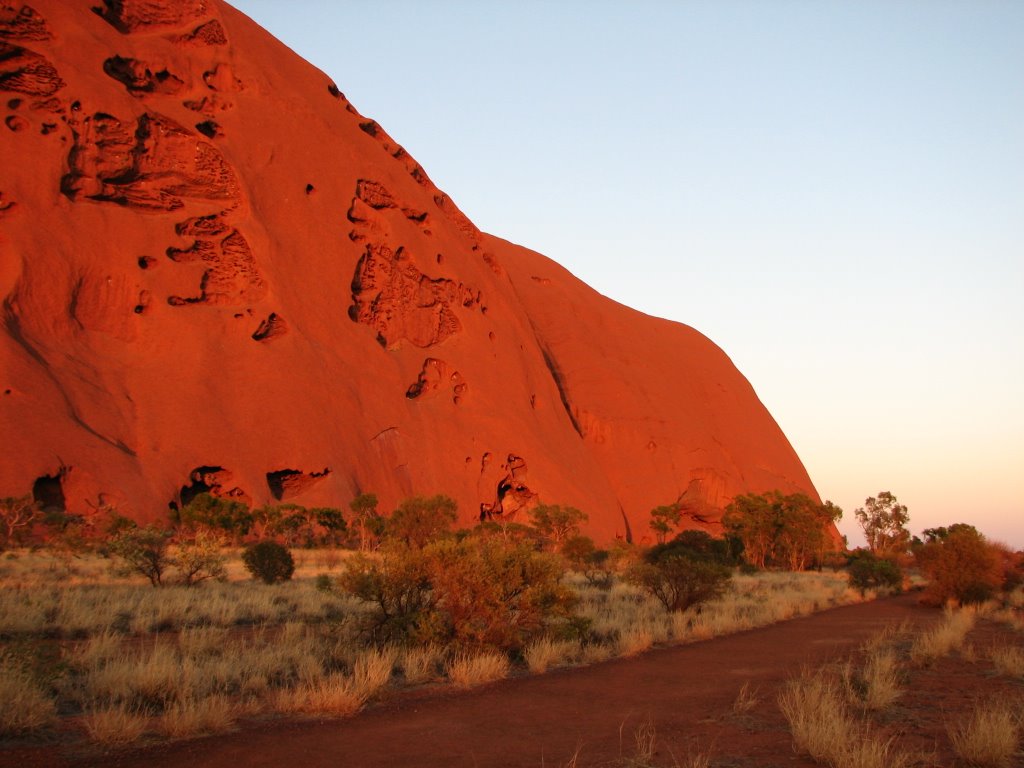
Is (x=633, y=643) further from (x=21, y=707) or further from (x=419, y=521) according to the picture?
(x=419, y=521)

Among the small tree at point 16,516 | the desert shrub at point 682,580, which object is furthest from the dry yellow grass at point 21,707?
the small tree at point 16,516

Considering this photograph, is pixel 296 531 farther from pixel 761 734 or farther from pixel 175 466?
pixel 761 734

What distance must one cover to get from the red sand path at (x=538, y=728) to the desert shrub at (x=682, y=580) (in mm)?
5050

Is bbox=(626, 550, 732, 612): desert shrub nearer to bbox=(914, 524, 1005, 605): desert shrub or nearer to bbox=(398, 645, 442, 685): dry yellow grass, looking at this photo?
bbox=(398, 645, 442, 685): dry yellow grass

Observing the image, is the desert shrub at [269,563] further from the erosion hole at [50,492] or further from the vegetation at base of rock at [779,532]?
the vegetation at base of rock at [779,532]

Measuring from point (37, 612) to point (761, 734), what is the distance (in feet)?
32.2

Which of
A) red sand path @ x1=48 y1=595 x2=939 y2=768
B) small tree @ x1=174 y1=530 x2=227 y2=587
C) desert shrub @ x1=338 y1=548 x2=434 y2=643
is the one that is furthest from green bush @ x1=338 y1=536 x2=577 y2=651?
small tree @ x1=174 y1=530 x2=227 y2=587

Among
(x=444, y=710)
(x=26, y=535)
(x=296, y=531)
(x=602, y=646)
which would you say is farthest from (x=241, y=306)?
(x=444, y=710)

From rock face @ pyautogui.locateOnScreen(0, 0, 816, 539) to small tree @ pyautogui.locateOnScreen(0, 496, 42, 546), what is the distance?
1.54 metres

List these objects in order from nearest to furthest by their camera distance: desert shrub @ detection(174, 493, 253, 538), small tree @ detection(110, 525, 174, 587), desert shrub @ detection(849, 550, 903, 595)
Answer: small tree @ detection(110, 525, 174, 587) < desert shrub @ detection(849, 550, 903, 595) < desert shrub @ detection(174, 493, 253, 538)

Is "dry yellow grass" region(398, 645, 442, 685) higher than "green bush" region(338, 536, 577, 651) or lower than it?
lower

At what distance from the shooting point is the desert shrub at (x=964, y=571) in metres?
19.4

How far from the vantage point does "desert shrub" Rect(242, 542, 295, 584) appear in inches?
684

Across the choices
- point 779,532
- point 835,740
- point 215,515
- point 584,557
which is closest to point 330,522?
point 215,515
